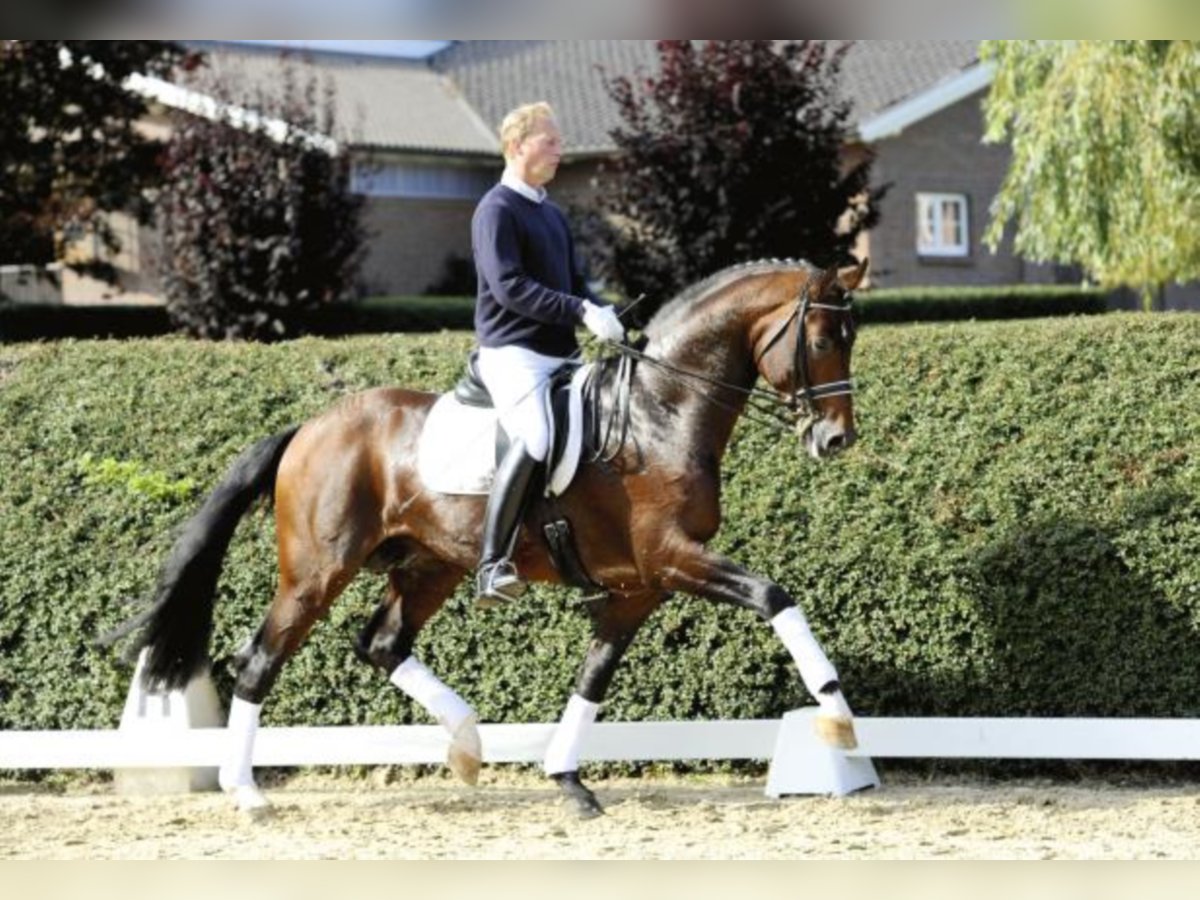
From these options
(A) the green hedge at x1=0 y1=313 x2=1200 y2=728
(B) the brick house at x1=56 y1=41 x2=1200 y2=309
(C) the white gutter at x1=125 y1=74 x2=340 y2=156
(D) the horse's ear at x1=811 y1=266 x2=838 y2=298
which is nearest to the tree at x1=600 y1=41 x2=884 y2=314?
(C) the white gutter at x1=125 y1=74 x2=340 y2=156

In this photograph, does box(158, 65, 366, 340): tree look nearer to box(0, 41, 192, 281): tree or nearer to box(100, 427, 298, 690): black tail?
box(0, 41, 192, 281): tree

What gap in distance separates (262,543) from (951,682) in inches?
144

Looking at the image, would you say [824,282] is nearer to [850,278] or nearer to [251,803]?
[850,278]

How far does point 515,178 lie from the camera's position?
7.09 meters

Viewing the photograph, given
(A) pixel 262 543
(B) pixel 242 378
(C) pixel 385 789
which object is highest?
(B) pixel 242 378

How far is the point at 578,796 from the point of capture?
7.41 m

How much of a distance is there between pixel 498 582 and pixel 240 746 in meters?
1.50

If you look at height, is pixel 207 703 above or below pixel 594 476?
below

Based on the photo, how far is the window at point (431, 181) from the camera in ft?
100

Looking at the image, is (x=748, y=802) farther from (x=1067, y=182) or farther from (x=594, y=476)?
(x=1067, y=182)

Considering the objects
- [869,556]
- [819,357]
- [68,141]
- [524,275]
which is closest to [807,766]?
[869,556]

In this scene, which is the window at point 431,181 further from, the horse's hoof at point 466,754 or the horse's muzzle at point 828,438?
the horse's muzzle at point 828,438

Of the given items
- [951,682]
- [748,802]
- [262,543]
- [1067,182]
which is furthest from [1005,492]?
[1067,182]

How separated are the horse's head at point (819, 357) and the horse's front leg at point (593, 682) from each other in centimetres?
113
